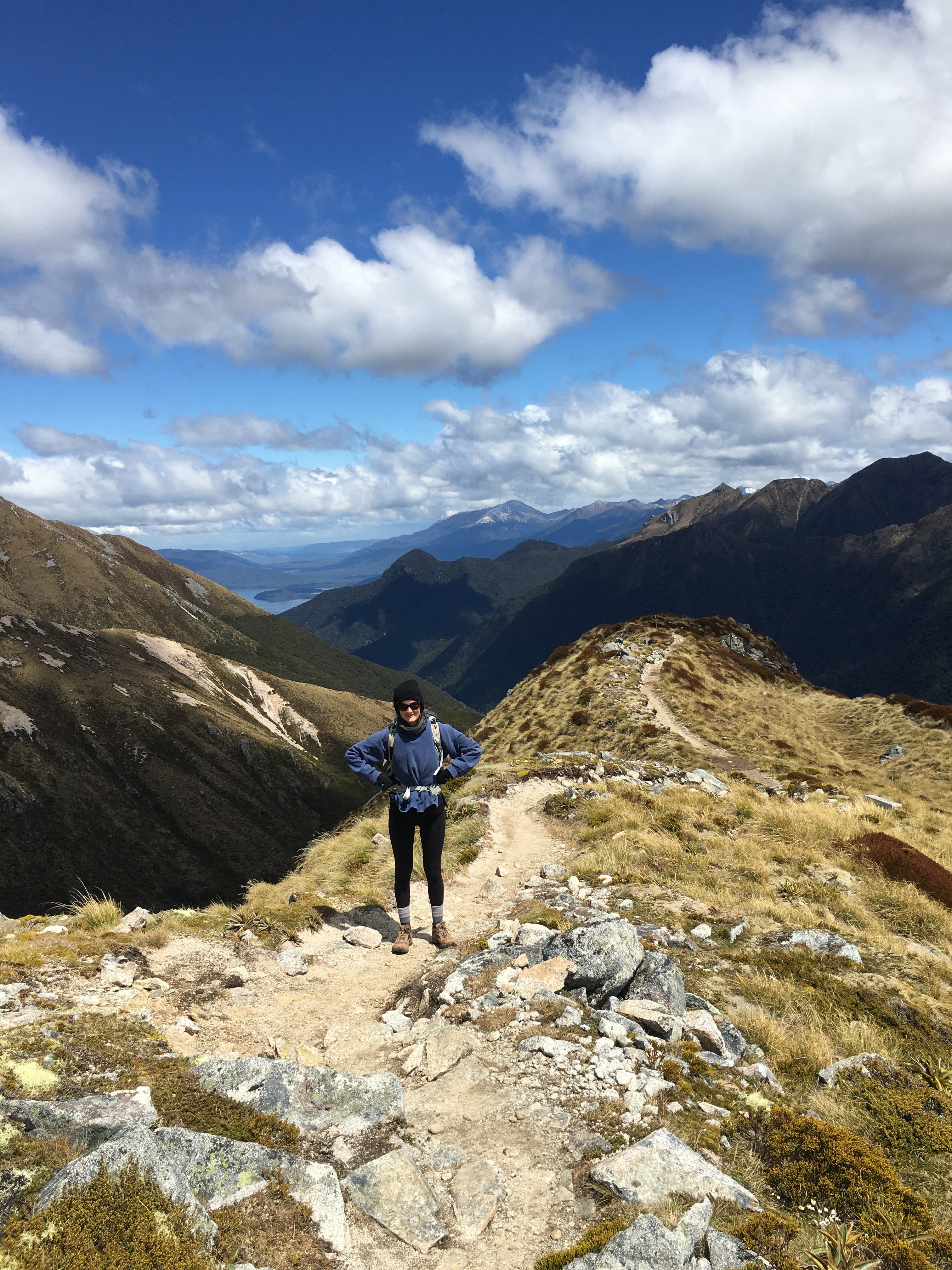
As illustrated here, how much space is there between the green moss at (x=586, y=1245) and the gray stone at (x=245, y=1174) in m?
1.47

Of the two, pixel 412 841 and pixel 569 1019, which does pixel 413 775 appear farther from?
pixel 569 1019

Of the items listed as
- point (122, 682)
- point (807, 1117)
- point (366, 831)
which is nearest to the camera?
point (807, 1117)

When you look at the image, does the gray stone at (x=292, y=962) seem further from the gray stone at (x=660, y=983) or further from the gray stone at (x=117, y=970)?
the gray stone at (x=660, y=983)

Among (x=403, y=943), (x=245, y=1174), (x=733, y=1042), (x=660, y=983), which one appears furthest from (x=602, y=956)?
(x=245, y=1174)

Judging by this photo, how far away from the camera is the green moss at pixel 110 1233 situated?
131 inches

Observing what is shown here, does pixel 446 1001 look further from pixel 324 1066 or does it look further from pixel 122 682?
pixel 122 682

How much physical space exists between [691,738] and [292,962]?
37319mm

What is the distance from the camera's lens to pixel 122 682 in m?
154

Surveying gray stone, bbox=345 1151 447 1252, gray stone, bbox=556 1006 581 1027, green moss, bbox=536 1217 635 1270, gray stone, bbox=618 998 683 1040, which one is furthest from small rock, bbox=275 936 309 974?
green moss, bbox=536 1217 635 1270

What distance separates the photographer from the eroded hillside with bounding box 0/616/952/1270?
14.5ft

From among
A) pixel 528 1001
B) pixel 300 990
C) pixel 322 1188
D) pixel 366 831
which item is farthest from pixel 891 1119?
pixel 366 831

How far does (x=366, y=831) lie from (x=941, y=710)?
58108 millimetres

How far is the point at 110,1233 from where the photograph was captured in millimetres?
3533

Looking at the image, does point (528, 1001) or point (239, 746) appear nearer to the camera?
point (528, 1001)
